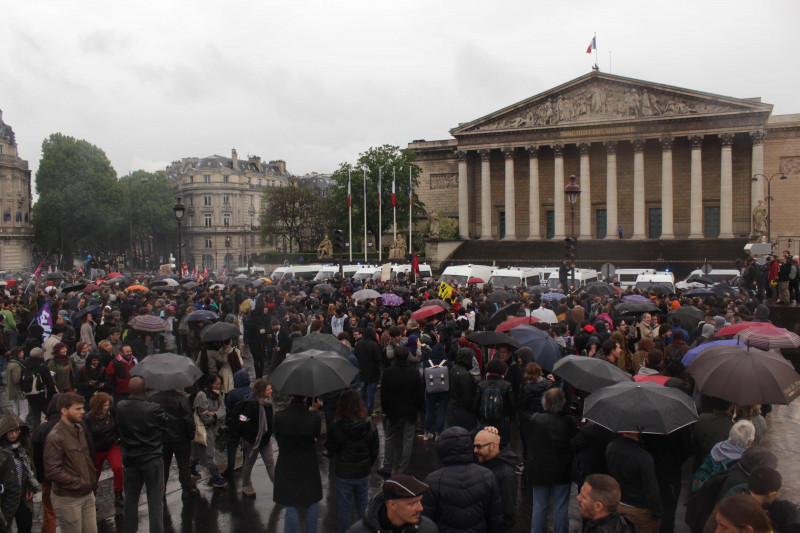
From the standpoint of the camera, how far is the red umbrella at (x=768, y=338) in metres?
10.5

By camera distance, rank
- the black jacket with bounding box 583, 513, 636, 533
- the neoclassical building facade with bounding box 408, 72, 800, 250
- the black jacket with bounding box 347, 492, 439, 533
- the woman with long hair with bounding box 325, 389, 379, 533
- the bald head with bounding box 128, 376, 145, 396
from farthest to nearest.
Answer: the neoclassical building facade with bounding box 408, 72, 800, 250, the bald head with bounding box 128, 376, 145, 396, the woman with long hair with bounding box 325, 389, 379, 533, the black jacket with bounding box 583, 513, 636, 533, the black jacket with bounding box 347, 492, 439, 533

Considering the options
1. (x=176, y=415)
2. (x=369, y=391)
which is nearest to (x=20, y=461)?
(x=176, y=415)

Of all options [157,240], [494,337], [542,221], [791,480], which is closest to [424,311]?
[494,337]

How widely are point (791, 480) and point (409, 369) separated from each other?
5582 mm

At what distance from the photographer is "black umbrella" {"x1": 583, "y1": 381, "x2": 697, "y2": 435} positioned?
20.8 ft

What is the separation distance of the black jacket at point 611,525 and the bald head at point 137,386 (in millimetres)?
5180

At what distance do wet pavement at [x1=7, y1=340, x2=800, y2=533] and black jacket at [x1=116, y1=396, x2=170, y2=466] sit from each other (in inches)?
48.6

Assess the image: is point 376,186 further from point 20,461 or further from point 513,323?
point 20,461

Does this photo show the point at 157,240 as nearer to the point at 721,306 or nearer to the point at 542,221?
Answer: the point at 542,221

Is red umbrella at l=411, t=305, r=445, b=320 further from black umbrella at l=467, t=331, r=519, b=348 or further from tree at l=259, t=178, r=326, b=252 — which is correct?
tree at l=259, t=178, r=326, b=252

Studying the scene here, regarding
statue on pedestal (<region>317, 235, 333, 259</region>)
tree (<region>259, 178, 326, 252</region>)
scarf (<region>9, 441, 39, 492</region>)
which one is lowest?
scarf (<region>9, 441, 39, 492</region>)

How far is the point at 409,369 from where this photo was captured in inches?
385

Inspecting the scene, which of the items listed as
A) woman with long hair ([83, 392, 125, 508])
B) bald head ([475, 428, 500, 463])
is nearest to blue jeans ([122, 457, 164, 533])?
woman with long hair ([83, 392, 125, 508])

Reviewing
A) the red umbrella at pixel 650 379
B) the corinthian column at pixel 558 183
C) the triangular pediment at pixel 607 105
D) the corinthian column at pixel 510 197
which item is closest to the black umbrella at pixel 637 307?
the red umbrella at pixel 650 379
